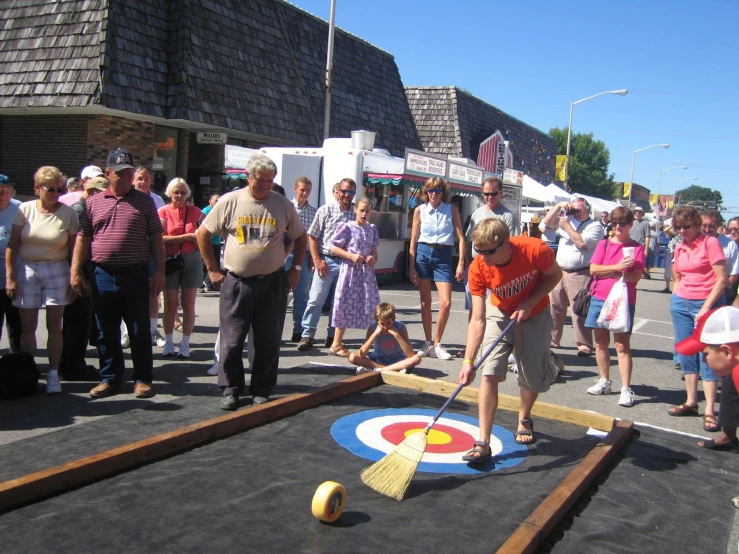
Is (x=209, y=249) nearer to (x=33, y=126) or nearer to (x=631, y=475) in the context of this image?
(x=631, y=475)

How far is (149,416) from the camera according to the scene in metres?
5.42

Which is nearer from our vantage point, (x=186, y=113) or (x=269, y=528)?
(x=269, y=528)

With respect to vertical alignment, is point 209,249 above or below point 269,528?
above

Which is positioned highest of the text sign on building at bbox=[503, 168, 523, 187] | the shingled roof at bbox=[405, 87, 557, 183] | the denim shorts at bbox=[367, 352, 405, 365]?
the shingled roof at bbox=[405, 87, 557, 183]

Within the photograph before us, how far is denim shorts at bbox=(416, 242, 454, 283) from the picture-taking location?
8359mm

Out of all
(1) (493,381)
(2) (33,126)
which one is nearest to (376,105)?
(2) (33,126)

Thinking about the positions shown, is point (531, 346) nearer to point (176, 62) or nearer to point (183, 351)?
point (183, 351)

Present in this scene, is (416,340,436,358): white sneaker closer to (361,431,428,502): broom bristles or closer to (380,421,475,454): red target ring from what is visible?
(380,421,475,454): red target ring

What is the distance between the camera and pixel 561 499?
3832mm

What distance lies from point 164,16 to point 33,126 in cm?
411

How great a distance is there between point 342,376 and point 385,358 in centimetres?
63

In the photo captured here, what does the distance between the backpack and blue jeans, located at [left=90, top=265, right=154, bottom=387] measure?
1.78 ft

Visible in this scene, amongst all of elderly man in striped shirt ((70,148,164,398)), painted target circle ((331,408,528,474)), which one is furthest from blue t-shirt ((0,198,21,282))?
painted target circle ((331,408,528,474))

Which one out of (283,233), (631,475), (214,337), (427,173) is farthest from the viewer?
(427,173)
